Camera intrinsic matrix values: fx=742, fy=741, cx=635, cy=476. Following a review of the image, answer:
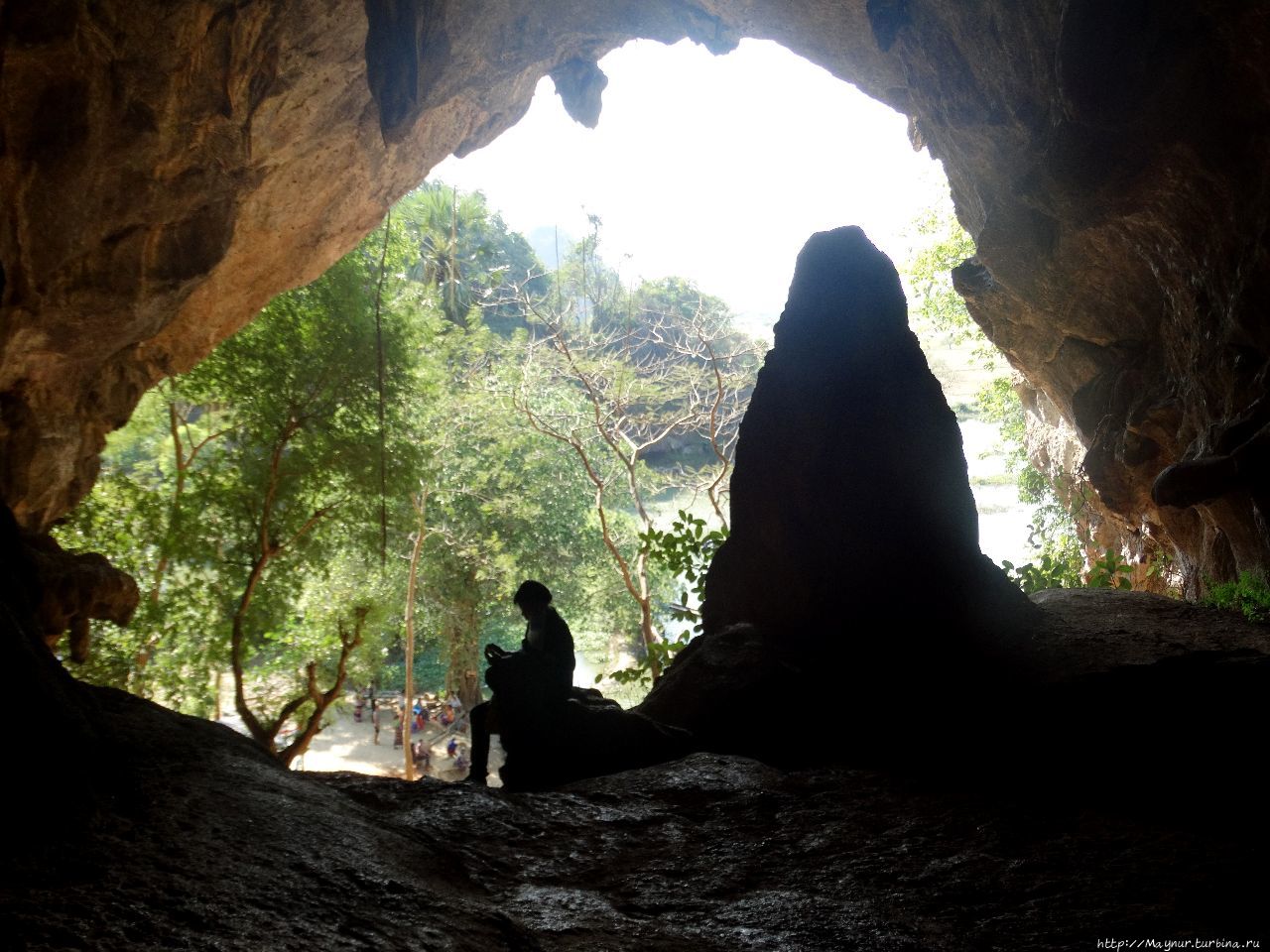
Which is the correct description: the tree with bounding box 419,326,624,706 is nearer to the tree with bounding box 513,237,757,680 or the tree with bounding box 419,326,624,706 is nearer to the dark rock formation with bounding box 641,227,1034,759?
the tree with bounding box 513,237,757,680

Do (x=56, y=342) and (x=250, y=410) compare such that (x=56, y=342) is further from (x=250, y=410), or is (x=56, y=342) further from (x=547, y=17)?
(x=547, y=17)

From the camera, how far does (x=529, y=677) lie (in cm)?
595

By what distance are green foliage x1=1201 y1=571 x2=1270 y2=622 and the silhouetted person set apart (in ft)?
19.3

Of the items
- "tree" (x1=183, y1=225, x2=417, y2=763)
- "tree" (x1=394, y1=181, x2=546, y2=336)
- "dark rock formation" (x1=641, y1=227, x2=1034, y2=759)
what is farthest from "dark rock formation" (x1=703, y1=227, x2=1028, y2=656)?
"tree" (x1=394, y1=181, x2=546, y2=336)

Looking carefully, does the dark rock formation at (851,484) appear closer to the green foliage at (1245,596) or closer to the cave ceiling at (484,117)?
the green foliage at (1245,596)

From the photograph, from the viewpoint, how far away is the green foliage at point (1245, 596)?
662 centimetres

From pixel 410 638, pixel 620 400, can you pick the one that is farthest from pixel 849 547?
pixel 410 638

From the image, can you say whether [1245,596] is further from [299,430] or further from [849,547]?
[299,430]

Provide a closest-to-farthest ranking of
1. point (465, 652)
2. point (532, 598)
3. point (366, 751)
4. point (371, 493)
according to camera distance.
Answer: point (532, 598) < point (371, 493) < point (366, 751) < point (465, 652)

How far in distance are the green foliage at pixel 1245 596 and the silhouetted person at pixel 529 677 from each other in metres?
5.89

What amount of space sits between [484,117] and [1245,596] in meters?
14.0

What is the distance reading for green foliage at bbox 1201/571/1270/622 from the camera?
261 inches

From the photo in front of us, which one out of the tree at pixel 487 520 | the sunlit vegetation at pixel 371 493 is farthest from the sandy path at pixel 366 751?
the tree at pixel 487 520

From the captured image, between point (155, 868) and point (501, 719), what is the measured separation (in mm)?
3582
